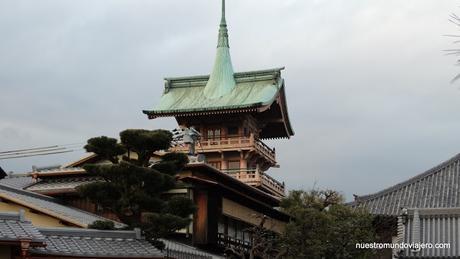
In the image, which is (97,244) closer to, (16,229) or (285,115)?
(16,229)

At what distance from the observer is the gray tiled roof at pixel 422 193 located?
102ft

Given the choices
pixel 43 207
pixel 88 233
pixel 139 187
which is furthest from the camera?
pixel 43 207

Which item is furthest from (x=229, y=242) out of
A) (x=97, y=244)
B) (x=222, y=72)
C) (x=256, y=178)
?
(x=222, y=72)

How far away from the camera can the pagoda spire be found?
5397cm

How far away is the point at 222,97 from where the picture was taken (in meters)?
53.1

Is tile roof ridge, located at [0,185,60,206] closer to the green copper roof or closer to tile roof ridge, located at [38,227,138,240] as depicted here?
tile roof ridge, located at [38,227,138,240]

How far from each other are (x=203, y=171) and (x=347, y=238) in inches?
369

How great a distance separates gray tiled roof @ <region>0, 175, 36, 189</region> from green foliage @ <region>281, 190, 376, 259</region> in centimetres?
1521

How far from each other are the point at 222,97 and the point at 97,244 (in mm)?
32722

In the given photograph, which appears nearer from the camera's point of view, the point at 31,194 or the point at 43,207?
the point at 43,207

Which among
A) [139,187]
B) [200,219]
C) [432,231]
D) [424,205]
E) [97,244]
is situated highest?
[424,205]

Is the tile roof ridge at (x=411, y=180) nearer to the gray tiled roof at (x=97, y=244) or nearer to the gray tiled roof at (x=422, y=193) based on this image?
the gray tiled roof at (x=422, y=193)

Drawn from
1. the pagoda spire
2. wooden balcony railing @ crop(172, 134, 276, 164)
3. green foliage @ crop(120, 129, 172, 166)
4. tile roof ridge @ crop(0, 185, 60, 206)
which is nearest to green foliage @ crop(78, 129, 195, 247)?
green foliage @ crop(120, 129, 172, 166)

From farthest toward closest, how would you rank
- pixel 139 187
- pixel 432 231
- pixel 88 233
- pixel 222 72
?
pixel 222 72
pixel 432 231
pixel 139 187
pixel 88 233
